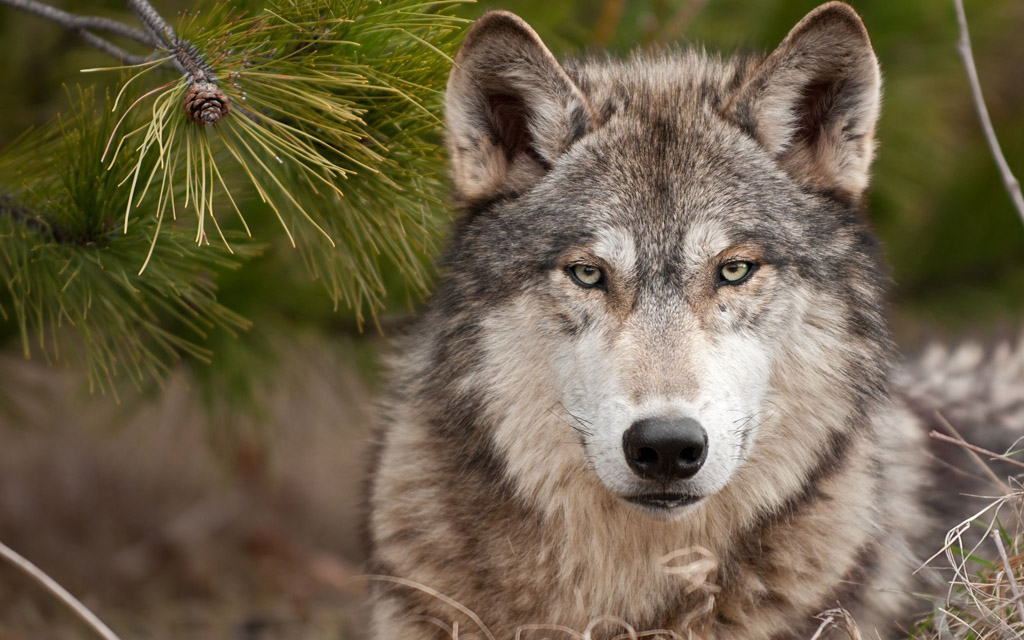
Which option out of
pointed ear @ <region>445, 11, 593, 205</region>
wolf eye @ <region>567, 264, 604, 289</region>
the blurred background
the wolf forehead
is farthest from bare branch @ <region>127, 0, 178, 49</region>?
the blurred background

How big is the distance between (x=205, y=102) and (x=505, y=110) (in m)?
0.98

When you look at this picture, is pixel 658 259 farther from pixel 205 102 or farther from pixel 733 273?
pixel 205 102

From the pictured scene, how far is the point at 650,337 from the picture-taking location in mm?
2768

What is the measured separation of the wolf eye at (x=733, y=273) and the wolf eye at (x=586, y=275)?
0.35m

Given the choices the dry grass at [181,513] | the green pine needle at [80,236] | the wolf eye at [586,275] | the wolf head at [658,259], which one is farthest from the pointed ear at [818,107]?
the green pine needle at [80,236]

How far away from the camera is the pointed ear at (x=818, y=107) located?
9.87 feet

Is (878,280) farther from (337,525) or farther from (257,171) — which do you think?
(337,525)

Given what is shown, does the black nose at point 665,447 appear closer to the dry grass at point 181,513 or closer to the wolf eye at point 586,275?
the wolf eye at point 586,275

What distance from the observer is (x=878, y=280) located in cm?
320

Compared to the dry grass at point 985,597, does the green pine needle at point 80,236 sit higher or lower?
higher

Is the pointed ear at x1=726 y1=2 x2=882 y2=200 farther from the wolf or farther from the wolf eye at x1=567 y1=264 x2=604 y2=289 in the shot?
the wolf eye at x1=567 y1=264 x2=604 y2=289

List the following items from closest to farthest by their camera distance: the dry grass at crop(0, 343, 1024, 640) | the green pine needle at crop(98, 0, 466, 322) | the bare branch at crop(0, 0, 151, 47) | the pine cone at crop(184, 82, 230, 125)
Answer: the pine cone at crop(184, 82, 230, 125), the green pine needle at crop(98, 0, 466, 322), the bare branch at crop(0, 0, 151, 47), the dry grass at crop(0, 343, 1024, 640)

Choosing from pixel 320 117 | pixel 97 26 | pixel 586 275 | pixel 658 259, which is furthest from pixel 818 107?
pixel 97 26

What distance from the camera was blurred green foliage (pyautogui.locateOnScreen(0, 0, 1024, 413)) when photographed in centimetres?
463
